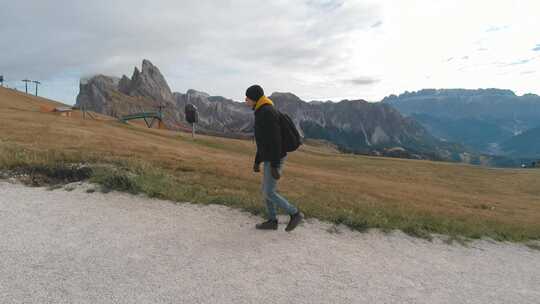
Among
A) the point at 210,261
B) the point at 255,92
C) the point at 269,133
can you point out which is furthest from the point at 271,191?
→ the point at 255,92

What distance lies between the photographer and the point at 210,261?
19.6ft

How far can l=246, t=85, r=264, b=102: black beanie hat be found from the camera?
706 cm

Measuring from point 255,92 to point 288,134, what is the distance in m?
1.20

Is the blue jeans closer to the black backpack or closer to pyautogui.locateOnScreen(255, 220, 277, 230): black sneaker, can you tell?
pyautogui.locateOnScreen(255, 220, 277, 230): black sneaker

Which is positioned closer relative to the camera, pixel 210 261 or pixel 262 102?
pixel 210 261

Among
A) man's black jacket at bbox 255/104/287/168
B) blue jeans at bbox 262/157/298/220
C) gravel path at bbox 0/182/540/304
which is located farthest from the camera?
blue jeans at bbox 262/157/298/220

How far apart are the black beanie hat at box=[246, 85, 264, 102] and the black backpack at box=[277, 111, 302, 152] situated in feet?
2.04

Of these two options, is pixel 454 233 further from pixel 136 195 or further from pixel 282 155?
pixel 136 195

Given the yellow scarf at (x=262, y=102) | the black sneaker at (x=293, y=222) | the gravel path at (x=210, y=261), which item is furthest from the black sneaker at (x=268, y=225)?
the yellow scarf at (x=262, y=102)

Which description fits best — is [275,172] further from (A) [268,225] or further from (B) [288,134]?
(A) [268,225]

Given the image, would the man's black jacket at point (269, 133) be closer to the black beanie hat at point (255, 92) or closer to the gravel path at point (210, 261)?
the black beanie hat at point (255, 92)

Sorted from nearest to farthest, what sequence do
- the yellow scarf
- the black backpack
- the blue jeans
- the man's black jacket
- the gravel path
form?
the gravel path, the man's black jacket, the yellow scarf, the black backpack, the blue jeans

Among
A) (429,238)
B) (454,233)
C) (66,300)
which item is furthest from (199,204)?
(454,233)

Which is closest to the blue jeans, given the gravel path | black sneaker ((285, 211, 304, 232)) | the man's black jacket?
black sneaker ((285, 211, 304, 232))
